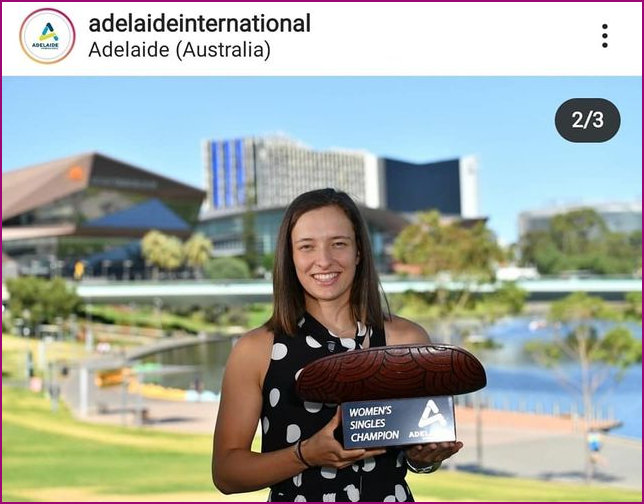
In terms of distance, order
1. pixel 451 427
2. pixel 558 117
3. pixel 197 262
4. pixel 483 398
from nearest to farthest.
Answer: pixel 451 427 < pixel 558 117 < pixel 197 262 < pixel 483 398

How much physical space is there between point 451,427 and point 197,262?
8964 millimetres

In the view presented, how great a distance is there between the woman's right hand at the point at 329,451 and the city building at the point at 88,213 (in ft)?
24.2

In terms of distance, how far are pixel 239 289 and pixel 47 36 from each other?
7.51 m

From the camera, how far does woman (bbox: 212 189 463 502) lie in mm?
750

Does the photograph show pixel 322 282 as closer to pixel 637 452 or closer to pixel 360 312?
pixel 360 312

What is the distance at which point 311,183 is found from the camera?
692 centimetres

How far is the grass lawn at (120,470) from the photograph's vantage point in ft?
17.5

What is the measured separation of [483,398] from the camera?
418 inches

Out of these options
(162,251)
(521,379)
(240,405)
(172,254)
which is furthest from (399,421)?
(521,379)

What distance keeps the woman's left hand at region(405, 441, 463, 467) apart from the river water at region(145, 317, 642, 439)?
28.1 ft

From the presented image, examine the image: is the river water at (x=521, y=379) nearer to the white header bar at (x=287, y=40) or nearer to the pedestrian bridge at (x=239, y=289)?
the pedestrian bridge at (x=239, y=289)

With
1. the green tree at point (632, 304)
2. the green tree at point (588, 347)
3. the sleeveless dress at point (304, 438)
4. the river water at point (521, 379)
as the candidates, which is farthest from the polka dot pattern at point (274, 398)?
the river water at point (521, 379)

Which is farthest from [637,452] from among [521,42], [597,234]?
[521,42]

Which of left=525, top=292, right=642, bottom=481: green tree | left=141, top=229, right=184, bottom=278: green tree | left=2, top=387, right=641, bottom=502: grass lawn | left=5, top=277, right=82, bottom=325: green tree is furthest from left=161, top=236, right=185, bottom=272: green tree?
left=525, top=292, right=642, bottom=481: green tree
